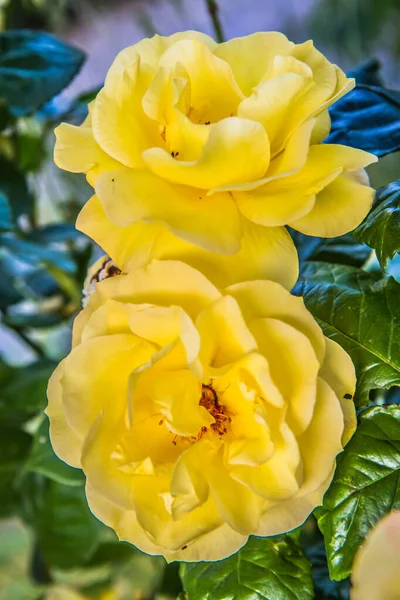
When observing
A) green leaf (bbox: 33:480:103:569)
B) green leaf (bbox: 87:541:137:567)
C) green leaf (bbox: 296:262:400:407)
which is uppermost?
green leaf (bbox: 296:262:400:407)

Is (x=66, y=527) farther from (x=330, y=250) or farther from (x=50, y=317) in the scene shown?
(x=330, y=250)

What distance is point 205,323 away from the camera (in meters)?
0.27

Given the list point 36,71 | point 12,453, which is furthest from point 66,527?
point 36,71

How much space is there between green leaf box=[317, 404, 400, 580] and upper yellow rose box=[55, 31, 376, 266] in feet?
0.35

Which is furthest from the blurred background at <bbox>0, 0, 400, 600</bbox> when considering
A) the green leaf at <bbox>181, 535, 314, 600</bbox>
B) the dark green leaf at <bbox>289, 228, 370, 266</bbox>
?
the dark green leaf at <bbox>289, 228, 370, 266</bbox>

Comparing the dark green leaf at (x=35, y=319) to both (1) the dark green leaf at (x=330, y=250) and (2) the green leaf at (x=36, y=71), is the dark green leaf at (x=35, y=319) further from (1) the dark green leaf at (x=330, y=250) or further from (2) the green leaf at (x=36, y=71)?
(1) the dark green leaf at (x=330, y=250)

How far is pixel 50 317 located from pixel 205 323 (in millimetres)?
567

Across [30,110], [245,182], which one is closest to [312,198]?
[245,182]

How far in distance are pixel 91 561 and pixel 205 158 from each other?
727mm

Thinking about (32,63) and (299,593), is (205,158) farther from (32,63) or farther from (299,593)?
(32,63)

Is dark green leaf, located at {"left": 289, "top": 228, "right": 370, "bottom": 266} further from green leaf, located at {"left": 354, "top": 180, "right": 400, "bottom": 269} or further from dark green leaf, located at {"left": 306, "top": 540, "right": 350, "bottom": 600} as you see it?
dark green leaf, located at {"left": 306, "top": 540, "right": 350, "bottom": 600}

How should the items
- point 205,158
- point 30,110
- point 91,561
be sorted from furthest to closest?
1. point 91,561
2. point 30,110
3. point 205,158

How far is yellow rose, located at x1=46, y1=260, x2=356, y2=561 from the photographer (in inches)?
10.5

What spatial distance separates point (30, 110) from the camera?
2.04ft
